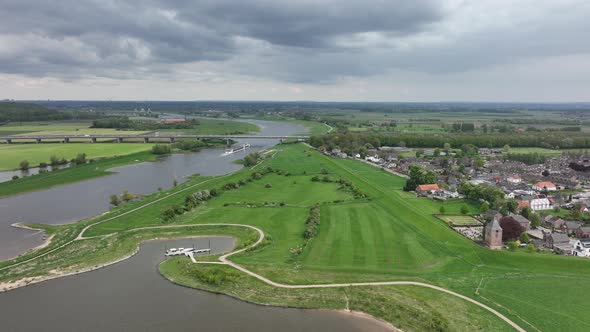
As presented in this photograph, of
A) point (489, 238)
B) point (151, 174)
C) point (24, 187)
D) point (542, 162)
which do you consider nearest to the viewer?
point (489, 238)

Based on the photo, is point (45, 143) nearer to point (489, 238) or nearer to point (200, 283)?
point (200, 283)

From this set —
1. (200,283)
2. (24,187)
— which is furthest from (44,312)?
(24,187)

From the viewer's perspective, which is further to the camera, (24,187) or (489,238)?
(24,187)

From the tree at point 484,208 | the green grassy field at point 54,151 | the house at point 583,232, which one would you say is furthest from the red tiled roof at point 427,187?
the green grassy field at point 54,151

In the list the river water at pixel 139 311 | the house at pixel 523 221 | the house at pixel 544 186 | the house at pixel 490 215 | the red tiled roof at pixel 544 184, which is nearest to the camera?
the river water at pixel 139 311

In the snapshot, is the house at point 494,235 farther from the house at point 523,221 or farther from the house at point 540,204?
the house at point 540,204
